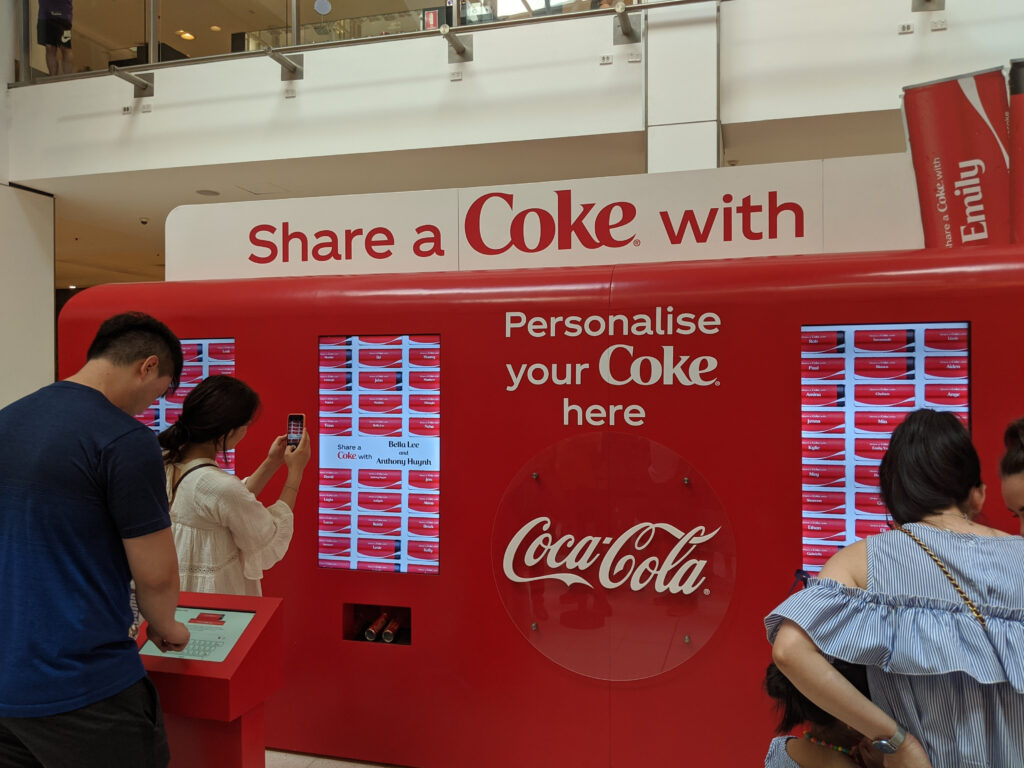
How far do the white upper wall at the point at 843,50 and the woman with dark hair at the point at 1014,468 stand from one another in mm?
3757

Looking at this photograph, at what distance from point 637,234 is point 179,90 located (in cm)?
469

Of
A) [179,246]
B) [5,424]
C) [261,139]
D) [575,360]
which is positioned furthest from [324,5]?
[5,424]

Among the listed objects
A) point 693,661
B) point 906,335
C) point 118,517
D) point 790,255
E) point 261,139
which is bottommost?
point 693,661

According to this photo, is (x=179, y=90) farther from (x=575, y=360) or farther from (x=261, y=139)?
(x=575, y=360)

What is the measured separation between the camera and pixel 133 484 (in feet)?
5.51

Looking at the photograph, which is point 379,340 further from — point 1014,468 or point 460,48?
point 460,48

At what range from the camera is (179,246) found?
3838 mm

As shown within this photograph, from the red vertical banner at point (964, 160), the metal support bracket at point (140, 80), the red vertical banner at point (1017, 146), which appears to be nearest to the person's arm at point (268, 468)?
the red vertical banner at point (964, 160)

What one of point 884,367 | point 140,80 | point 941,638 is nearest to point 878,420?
point 884,367

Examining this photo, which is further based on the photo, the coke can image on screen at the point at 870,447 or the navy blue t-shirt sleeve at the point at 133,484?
the coke can image on screen at the point at 870,447

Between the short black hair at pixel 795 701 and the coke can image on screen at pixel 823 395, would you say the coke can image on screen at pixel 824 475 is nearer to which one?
the coke can image on screen at pixel 823 395

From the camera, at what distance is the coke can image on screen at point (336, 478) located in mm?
3312

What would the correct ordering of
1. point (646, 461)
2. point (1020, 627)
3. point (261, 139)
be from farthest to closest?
point (261, 139), point (646, 461), point (1020, 627)

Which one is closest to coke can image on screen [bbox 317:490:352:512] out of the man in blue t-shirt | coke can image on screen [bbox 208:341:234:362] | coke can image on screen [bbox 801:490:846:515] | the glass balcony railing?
coke can image on screen [bbox 208:341:234:362]
